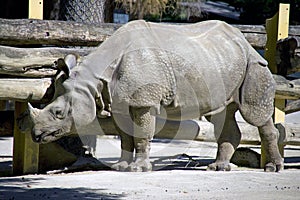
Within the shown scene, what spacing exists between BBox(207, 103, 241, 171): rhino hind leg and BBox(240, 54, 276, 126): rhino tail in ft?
0.58

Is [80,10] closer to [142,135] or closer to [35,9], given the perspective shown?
[35,9]

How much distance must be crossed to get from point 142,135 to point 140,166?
0.30 meters

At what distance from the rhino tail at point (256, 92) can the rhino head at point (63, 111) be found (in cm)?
177

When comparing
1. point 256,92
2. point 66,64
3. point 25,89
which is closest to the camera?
point 66,64

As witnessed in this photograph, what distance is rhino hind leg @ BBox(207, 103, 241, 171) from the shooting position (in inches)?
306

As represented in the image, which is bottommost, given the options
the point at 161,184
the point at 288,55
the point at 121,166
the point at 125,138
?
the point at 121,166

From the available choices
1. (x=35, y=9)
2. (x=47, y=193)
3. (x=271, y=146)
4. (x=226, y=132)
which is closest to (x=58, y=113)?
(x=47, y=193)

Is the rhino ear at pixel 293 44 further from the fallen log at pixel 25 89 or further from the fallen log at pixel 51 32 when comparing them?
the fallen log at pixel 25 89

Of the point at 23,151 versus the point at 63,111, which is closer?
the point at 63,111

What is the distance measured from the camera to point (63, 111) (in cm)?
660

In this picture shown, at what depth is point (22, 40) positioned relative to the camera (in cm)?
711

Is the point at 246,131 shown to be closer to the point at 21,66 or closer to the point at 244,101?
the point at 244,101

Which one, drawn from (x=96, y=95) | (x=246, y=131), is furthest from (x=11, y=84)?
(x=246, y=131)

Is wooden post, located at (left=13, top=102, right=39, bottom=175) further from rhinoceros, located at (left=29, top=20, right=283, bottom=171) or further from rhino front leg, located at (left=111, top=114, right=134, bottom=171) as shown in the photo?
rhino front leg, located at (left=111, top=114, right=134, bottom=171)
